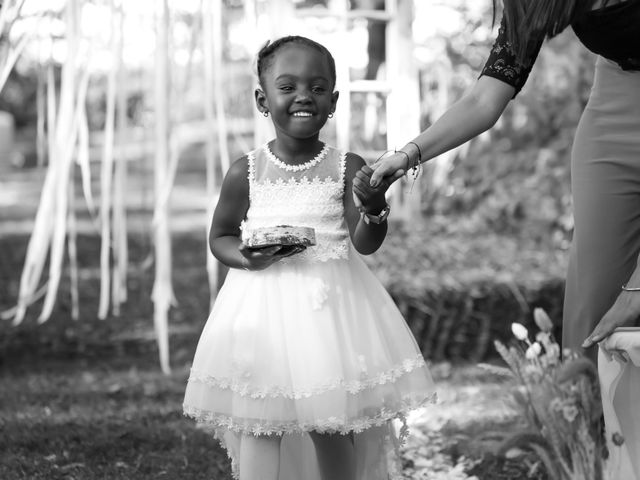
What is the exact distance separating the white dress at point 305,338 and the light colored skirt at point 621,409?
395 mm

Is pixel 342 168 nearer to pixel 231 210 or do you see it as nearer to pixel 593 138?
pixel 231 210

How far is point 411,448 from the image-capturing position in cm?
Result: 362

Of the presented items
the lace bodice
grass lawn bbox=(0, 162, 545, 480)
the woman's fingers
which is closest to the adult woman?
the woman's fingers

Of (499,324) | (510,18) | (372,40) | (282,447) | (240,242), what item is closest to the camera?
(510,18)

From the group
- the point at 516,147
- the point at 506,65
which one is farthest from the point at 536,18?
the point at 516,147

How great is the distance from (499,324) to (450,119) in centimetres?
265

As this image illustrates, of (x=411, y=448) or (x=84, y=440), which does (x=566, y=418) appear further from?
(x=84, y=440)

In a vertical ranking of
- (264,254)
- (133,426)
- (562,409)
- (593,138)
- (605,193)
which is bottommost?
(133,426)

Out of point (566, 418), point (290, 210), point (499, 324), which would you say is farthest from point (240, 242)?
point (499, 324)

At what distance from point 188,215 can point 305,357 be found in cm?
791

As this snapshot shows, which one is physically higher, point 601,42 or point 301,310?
point 601,42

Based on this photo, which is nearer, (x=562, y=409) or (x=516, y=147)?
(x=562, y=409)

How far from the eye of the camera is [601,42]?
8.09 feet

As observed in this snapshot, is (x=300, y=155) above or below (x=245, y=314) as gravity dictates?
above
